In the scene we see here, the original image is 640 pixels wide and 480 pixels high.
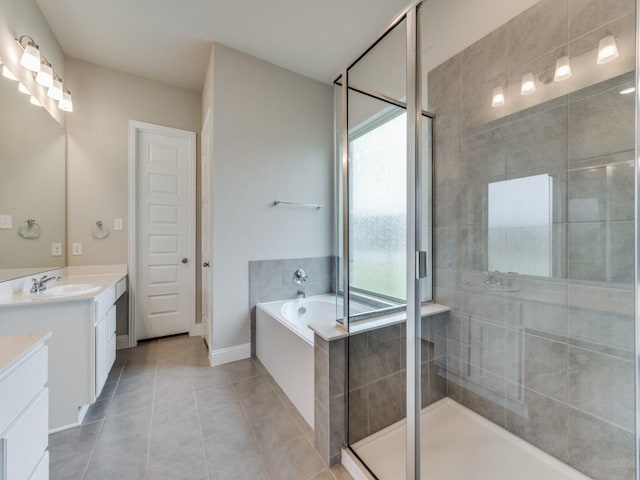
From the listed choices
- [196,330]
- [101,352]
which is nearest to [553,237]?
[101,352]

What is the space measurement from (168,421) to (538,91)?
2.90 metres

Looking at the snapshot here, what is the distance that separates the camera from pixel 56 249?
93.3 inches

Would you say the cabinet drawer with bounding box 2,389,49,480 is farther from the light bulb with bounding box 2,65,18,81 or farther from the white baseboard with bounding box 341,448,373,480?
the light bulb with bounding box 2,65,18,81

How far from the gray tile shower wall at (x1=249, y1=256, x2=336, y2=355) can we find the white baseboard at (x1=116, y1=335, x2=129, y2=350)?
4.56 ft

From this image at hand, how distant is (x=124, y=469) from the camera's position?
134cm

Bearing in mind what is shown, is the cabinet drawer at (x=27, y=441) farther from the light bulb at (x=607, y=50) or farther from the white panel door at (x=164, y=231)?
the light bulb at (x=607, y=50)

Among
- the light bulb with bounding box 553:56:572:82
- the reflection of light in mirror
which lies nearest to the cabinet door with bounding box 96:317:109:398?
the reflection of light in mirror

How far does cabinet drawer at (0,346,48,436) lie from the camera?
2.30ft

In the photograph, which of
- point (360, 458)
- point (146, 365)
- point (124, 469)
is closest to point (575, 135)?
point (360, 458)

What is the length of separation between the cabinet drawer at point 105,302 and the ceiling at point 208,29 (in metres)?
2.13

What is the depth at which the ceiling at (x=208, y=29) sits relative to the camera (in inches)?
79.9

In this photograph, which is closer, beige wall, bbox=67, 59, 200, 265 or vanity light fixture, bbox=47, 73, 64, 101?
vanity light fixture, bbox=47, 73, 64, 101

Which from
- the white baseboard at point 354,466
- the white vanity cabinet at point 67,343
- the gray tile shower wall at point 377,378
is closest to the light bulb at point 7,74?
the white vanity cabinet at point 67,343

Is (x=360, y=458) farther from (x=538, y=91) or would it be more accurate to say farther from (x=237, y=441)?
(x=538, y=91)
